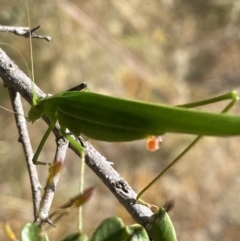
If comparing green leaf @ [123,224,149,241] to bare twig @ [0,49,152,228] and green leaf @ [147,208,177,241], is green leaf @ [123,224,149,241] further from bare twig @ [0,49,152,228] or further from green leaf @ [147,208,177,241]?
bare twig @ [0,49,152,228]

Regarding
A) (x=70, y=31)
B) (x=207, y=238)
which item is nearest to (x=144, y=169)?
(x=207, y=238)

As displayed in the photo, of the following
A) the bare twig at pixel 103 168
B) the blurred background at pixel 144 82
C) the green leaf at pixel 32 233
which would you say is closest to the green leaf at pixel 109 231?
the green leaf at pixel 32 233

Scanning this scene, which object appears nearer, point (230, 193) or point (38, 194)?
point (38, 194)

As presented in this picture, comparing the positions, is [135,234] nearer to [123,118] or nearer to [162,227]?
[162,227]

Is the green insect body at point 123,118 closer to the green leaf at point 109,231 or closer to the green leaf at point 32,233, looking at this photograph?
the green leaf at point 109,231

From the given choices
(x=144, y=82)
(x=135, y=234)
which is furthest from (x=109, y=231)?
(x=144, y=82)

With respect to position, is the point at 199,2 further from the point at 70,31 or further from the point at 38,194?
the point at 38,194
